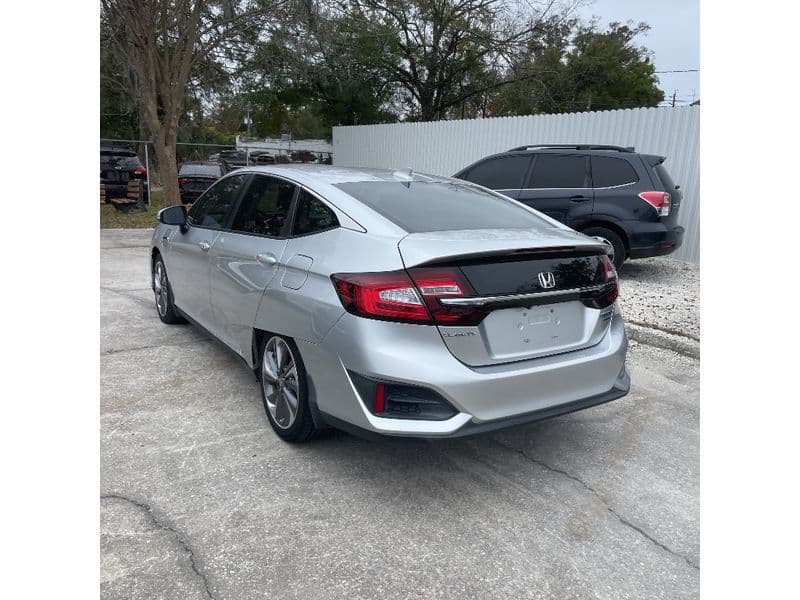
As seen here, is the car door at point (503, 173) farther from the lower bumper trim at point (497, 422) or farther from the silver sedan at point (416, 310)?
the lower bumper trim at point (497, 422)

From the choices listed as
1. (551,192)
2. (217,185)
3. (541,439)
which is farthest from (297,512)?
(551,192)

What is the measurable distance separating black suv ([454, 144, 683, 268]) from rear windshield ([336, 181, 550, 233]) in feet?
15.4

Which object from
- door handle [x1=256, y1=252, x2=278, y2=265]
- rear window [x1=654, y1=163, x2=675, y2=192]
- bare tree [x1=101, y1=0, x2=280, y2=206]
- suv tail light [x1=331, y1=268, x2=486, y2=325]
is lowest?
suv tail light [x1=331, y1=268, x2=486, y2=325]

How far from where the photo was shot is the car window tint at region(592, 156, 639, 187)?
827cm

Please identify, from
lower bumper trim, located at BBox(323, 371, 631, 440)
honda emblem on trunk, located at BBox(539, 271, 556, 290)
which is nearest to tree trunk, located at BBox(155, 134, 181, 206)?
lower bumper trim, located at BBox(323, 371, 631, 440)

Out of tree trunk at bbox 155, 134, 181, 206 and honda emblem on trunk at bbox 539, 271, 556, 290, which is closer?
honda emblem on trunk at bbox 539, 271, 556, 290

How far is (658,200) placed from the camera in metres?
8.06

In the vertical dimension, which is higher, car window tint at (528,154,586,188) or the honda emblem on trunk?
car window tint at (528,154,586,188)

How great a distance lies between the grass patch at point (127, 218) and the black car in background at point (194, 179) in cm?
101

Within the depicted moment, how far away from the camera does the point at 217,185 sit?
16.3ft

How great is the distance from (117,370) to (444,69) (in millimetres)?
21414

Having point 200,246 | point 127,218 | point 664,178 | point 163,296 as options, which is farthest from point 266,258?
point 127,218

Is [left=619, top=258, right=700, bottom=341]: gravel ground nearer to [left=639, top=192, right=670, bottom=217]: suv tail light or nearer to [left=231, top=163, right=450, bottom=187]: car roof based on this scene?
[left=639, top=192, right=670, bottom=217]: suv tail light

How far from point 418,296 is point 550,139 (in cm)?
1079
